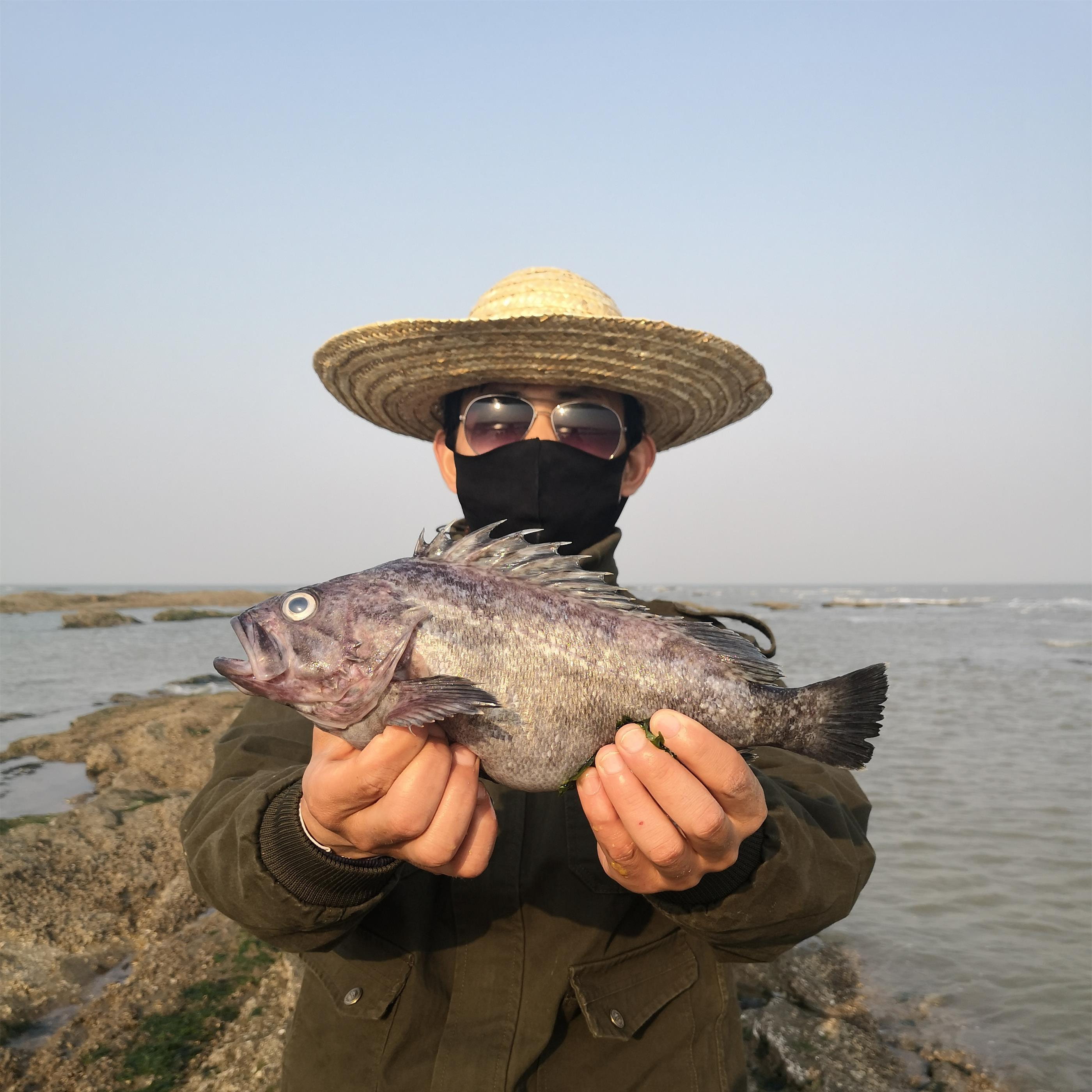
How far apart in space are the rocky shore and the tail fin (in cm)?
327

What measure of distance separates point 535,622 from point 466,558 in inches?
17.2

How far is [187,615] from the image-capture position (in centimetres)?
4784

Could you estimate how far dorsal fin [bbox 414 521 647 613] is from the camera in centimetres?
294

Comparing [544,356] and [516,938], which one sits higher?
[544,356]

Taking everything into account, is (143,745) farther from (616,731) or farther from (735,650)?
(735,650)

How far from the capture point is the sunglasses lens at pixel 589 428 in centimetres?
384

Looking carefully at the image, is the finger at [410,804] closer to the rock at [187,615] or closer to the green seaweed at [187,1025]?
the green seaweed at [187,1025]

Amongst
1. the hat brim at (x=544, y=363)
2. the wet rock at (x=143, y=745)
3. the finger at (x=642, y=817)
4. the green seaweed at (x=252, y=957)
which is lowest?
the green seaweed at (x=252, y=957)

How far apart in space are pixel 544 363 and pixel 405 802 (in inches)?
101

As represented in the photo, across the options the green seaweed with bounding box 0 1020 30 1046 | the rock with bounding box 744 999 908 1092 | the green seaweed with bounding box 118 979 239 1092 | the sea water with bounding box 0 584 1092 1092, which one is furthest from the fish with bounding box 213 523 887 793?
the sea water with bounding box 0 584 1092 1092

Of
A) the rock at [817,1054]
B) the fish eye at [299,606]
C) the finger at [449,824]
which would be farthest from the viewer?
the rock at [817,1054]

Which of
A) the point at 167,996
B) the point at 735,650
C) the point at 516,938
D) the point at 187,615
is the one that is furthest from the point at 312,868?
the point at 187,615

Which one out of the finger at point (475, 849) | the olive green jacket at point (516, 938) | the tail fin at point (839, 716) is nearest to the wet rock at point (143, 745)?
the olive green jacket at point (516, 938)

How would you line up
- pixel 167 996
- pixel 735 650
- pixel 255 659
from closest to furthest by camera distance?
pixel 255 659 < pixel 735 650 < pixel 167 996
